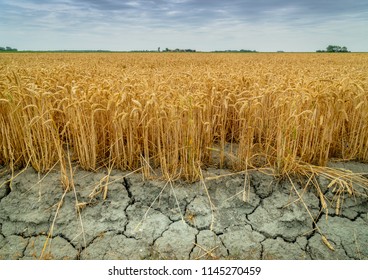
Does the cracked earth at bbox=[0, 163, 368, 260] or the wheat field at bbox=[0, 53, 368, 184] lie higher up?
the wheat field at bbox=[0, 53, 368, 184]

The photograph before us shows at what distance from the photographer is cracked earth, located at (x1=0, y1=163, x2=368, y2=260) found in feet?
7.13

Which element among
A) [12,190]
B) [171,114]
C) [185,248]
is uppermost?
A: [171,114]

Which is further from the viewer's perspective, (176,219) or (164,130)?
(164,130)

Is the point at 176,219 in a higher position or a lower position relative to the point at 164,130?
lower

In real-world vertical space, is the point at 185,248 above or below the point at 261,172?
below

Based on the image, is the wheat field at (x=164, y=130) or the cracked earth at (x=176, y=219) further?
the wheat field at (x=164, y=130)

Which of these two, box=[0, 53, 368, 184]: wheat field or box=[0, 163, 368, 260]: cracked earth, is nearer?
box=[0, 163, 368, 260]: cracked earth

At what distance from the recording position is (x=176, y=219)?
2.45 meters

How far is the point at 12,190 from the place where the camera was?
2.77 meters

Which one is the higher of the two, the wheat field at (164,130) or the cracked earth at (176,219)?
the wheat field at (164,130)

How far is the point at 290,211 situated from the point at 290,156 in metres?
0.56

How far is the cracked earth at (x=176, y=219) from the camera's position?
2.17 metres
